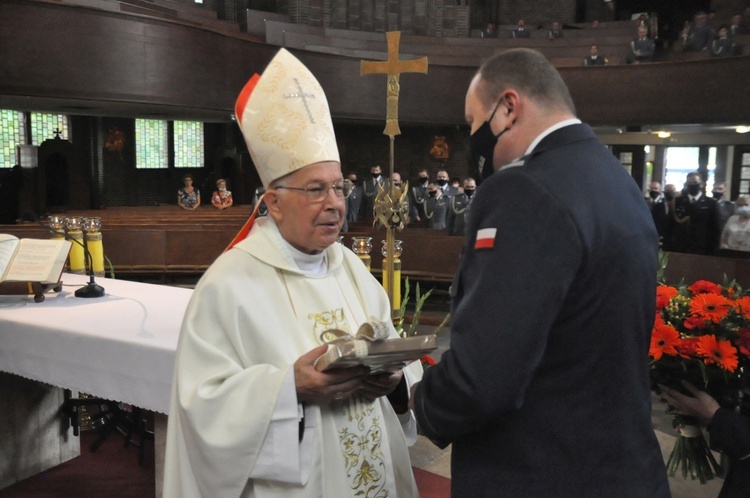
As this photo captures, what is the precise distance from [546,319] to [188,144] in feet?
58.8

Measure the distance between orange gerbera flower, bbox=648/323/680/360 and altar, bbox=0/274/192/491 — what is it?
160 centimetres

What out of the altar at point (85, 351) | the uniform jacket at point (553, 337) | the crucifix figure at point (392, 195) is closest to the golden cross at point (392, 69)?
the crucifix figure at point (392, 195)

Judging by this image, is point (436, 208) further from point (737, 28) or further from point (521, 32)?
point (737, 28)

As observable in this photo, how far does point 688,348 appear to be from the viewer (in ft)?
7.43

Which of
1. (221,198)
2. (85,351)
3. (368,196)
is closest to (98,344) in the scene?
(85,351)

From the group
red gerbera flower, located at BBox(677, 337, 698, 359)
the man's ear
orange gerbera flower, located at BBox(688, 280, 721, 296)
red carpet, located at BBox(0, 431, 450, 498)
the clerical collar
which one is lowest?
red carpet, located at BBox(0, 431, 450, 498)

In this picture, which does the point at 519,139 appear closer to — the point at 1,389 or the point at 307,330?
the point at 307,330

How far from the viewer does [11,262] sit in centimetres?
358

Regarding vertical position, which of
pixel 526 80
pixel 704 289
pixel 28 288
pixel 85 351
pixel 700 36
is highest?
pixel 700 36

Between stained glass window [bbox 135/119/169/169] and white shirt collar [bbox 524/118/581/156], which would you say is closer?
white shirt collar [bbox 524/118/581/156]

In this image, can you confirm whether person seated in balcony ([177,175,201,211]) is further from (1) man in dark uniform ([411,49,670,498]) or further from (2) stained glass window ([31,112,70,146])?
(1) man in dark uniform ([411,49,670,498])

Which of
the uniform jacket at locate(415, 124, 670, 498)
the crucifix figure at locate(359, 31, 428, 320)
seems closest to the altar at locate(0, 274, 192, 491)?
the crucifix figure at locate(359, 31, 428, 320)

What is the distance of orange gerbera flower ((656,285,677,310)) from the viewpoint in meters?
2.46

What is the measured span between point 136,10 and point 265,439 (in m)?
12.1
